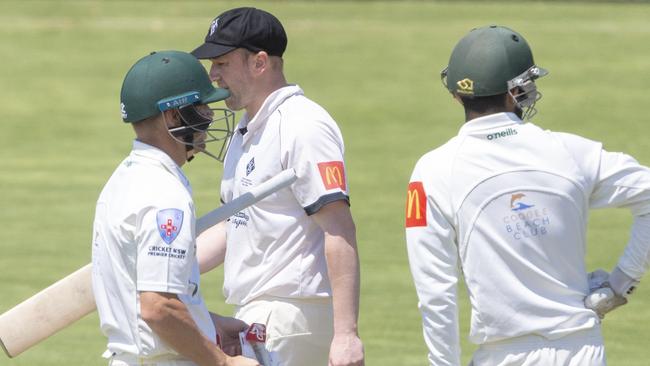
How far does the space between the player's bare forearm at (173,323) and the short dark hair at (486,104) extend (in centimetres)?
133

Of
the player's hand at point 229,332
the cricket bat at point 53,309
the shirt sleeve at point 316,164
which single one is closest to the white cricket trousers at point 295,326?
the shirt sleeve at point 316,164

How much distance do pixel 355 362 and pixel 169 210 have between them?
3.84 feet

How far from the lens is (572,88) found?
2566 centimetres

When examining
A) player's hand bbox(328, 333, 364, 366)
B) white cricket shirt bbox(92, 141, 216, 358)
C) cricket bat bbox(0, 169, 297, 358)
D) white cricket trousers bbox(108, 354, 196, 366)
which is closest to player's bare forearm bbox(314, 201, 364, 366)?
player's hand bbox(328, 333, 364, 366)

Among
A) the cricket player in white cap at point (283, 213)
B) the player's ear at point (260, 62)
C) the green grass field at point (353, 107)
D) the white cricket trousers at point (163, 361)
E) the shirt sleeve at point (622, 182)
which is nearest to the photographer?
the white cricket trousers at point (163, 361)

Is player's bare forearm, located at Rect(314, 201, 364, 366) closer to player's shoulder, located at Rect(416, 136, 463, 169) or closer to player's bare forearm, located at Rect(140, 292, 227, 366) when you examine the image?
player's shoulder, located at Rect(416, 136, 463, 169)

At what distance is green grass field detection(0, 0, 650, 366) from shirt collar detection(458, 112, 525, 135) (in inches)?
205

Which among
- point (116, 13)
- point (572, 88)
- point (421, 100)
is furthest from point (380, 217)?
point (116, 13)

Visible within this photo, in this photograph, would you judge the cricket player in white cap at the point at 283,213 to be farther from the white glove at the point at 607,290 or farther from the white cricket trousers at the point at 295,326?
the white glove at the point at 607,290

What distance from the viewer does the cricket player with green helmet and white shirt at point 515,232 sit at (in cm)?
490

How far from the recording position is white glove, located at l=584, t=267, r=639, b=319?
16.3 ft

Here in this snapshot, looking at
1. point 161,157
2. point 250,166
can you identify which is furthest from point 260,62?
point 161,157

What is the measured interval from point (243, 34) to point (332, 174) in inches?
32.4

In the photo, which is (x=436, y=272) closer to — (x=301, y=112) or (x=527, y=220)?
(x=527, y=220)
